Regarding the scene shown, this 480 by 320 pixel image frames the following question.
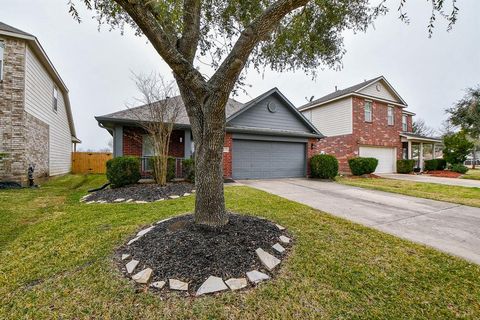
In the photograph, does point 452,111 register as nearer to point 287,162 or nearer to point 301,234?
point 287,162

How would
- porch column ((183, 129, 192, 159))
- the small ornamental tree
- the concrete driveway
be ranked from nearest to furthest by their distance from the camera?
the small ornamental tree → the concrete driveway → porch column ((183, 129, 192, 159))

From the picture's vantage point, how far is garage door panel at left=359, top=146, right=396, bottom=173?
616 inches

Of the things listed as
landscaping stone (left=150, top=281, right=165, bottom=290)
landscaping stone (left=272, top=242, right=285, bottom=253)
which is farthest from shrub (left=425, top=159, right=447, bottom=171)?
landscaping stone (left=150, top=281, right=165, bottom=290)

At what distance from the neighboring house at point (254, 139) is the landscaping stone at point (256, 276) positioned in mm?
7784

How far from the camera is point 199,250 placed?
108 inches

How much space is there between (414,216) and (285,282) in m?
4.35

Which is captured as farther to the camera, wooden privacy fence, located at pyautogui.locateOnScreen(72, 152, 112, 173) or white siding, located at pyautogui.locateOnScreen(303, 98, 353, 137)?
wooden privacy fence, located at pyautogui.locateOnScreen(72, 152, 112, 173)

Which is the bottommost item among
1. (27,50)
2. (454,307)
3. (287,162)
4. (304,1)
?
Answer: (454,307)

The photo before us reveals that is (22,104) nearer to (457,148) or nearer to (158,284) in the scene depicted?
(158,284)

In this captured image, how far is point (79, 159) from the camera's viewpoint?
1708 cm

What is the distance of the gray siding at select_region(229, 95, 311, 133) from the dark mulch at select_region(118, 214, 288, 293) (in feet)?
25.5

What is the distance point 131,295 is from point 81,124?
117ft

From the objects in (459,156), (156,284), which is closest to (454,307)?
(156,284)

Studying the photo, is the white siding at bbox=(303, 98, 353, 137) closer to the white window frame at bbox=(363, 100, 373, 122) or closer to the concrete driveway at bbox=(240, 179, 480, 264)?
the white window frame at bbox=(363, 100, 373, 122)
